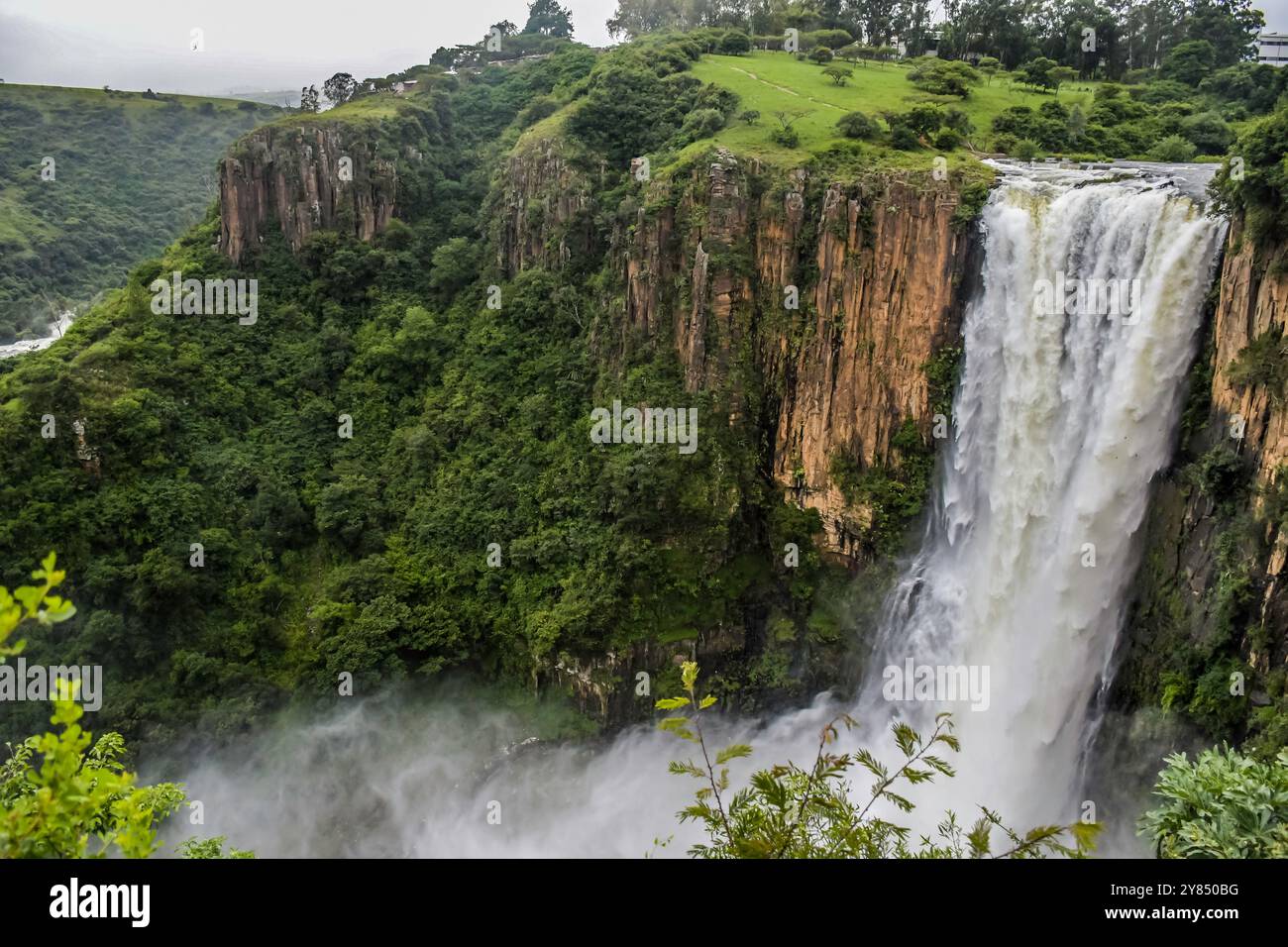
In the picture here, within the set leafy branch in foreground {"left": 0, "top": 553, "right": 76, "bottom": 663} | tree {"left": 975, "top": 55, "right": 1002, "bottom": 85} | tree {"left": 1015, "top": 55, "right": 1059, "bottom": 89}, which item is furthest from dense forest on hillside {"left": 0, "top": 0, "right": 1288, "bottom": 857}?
leafy branch in foreground {"left": 0, "top": 553, "right": 76, "bottom": 663}

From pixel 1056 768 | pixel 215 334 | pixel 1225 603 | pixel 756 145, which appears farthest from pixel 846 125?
pixel 215 334

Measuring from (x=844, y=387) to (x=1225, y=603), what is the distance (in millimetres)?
10539

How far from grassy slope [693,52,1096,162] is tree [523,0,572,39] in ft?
92.3

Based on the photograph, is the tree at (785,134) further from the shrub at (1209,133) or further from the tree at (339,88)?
the tree at (339,88)

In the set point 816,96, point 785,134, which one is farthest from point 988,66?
point 785,134

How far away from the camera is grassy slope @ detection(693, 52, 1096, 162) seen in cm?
2666

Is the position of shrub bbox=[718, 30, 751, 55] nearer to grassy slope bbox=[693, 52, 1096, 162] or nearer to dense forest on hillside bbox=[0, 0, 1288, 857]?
grassy slope bbox=[693, 52, 1096, 162]

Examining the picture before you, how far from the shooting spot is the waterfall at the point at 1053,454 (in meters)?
17.4

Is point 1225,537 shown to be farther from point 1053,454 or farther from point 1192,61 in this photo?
point 1192,61

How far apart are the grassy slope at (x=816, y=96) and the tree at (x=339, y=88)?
57.9 feet

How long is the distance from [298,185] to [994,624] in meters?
30.4

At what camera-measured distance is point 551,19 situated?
61.6 m
